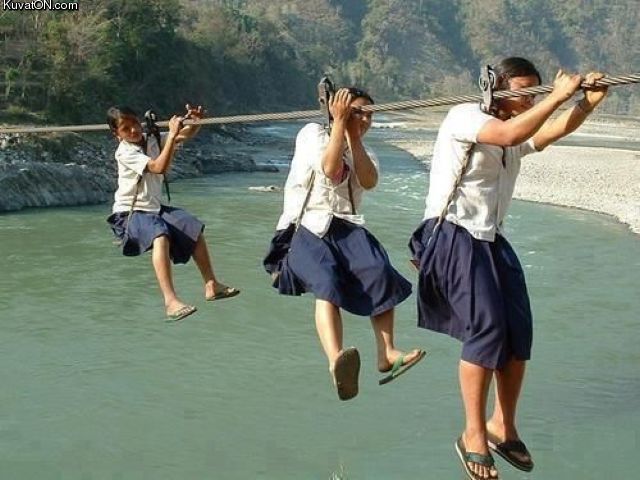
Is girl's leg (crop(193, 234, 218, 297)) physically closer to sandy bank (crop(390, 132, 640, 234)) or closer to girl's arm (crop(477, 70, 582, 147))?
girl's arm (crop(477, 70, 582, 147))

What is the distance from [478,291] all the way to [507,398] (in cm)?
54

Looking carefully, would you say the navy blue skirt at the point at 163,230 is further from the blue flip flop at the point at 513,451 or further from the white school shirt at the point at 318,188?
the blue flip flop at the point at 513,451

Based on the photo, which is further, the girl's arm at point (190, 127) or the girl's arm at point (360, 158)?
the girl's arm at point (190, 127)

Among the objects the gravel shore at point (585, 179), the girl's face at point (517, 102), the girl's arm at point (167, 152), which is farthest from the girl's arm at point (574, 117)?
the gravel shore at point (585, 179)

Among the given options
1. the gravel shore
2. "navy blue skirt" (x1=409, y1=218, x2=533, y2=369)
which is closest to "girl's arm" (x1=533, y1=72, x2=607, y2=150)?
"navy blue skirt" (x1=409, y1=218, x2=533, y2=369)

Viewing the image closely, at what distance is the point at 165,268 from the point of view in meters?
6.28

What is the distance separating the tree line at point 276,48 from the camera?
33156mm

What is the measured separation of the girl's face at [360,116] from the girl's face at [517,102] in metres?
0.73

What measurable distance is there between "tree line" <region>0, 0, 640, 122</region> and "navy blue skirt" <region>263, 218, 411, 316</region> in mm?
9759

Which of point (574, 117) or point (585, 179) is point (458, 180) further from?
point (585, 179)

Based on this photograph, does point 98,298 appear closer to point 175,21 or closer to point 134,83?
point 134,83

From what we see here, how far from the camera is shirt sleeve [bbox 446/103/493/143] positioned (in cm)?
382

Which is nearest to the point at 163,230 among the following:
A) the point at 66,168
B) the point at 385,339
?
the point at 385,339

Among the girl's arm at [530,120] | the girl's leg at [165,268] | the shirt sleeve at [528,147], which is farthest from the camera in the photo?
the girl's leg at [165,268]
